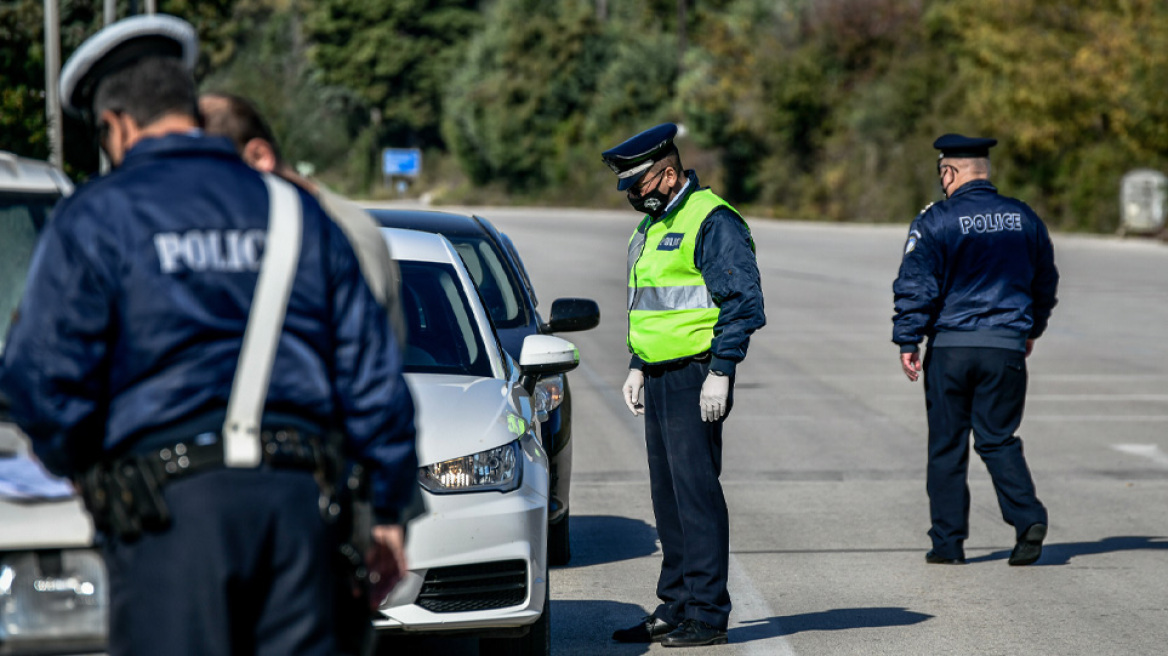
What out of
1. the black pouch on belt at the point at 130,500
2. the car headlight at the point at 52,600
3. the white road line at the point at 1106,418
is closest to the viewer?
the black pouch on belt at the point at 130,500

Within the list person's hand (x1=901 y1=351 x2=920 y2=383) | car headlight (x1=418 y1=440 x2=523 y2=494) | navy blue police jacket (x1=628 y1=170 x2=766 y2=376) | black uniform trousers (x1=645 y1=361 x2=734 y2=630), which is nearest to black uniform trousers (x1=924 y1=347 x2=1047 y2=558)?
person's hand (x1=901 y1=351 x2=920 y2=383)

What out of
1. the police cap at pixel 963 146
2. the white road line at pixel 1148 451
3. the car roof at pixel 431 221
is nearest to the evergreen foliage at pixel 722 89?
the car roof at pixel 431 221

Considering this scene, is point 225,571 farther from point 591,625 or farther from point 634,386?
point 591,625

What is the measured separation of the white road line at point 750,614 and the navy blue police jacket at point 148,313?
11.0 feet

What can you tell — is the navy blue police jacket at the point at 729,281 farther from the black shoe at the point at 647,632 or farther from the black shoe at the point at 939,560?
the black shoe at the point at 939,560

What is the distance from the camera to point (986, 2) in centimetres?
4628

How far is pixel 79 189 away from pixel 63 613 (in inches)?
48.4

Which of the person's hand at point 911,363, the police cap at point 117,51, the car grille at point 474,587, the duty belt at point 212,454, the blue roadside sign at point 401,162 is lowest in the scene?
the blue roadside sign at point 401,162

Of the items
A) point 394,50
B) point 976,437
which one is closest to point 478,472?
point 976,437

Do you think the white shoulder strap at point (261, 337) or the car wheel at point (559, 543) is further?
the car wheel at point (559, 543)

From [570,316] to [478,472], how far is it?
2942 mm

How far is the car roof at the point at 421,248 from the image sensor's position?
21.2 feet

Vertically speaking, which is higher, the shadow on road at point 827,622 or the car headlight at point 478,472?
the car headlight at point 478,472

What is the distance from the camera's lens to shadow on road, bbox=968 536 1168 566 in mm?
7625
